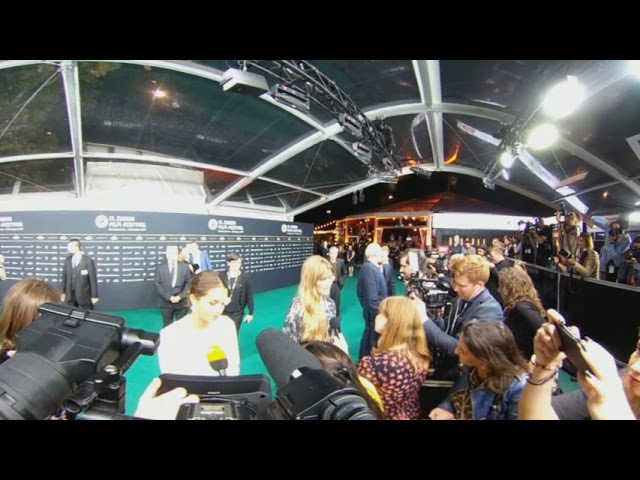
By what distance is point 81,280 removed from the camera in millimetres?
2143

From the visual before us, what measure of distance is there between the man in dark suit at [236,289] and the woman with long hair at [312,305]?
1.14 metres

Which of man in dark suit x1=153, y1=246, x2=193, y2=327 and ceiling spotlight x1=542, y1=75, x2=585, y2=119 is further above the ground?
ceiling spotlight x1=542, y1=75, x2=585, y2=119

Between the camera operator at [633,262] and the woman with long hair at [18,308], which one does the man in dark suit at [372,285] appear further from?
the camera operator at [633,262]

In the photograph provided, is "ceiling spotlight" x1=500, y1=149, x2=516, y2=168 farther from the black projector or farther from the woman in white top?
the woman in white top

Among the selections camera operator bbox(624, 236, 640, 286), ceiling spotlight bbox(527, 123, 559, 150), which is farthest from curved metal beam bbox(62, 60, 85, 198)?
camera operator bbox(624, 236, 640, 286)

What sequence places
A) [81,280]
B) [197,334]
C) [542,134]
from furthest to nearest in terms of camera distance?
1. [542,134]
2. [81,280]
3. [197,334]

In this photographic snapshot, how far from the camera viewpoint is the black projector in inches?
93.7

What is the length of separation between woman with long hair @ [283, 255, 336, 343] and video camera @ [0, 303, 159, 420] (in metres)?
1.15

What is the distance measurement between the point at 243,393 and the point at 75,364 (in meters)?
0.37

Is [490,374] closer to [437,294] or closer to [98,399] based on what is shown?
[98,399]

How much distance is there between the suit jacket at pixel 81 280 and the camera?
212 cm

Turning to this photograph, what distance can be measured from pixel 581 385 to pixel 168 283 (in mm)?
2745

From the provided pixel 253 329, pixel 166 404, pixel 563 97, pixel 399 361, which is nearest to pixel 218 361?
pixel 166 404

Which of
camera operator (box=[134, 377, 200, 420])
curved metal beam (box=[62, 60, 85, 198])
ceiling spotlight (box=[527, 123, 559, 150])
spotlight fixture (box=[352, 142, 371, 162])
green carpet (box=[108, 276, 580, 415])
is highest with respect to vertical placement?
spotlight fixture (box=[352, 142, 371, 162])
